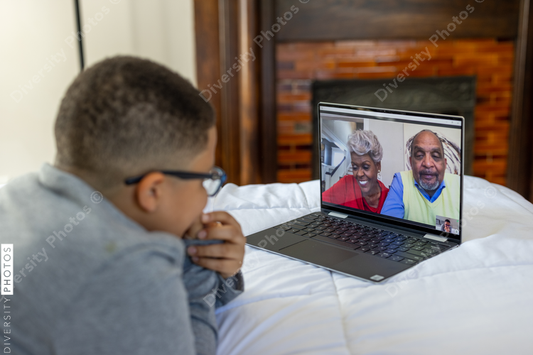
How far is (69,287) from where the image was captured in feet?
1.82

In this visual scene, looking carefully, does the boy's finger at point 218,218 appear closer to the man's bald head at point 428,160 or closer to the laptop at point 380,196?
the laptop at point 380,196

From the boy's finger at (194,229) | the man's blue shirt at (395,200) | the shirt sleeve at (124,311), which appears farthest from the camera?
the man's blue shirt at (395,200)

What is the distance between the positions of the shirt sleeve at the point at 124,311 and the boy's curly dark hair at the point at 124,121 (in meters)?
0.13

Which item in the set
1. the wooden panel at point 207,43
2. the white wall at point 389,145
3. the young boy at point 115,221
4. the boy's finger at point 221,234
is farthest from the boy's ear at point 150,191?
the wooden panel at point 207,43

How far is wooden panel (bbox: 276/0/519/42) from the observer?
2.47m

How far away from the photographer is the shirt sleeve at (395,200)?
42.9 inches

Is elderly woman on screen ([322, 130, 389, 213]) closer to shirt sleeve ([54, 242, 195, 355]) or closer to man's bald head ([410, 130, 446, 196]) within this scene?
man's bald head ([410, 130, 446, 196])

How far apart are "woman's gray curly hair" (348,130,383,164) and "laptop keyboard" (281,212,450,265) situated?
0.16 m

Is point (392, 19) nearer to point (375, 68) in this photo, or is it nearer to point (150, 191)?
point (375, 68)

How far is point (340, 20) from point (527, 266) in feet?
5.91

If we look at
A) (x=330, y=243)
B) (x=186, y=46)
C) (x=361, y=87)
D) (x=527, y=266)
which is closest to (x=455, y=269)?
(x=527, y=266)

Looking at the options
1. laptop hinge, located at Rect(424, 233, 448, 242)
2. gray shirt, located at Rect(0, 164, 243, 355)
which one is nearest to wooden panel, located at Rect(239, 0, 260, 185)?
laptop hinge, located at Rect(424, 233, 448, 242)

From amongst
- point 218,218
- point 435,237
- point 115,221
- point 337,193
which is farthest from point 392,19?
point 115,221

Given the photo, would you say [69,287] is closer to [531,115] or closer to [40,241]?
[40,241]
